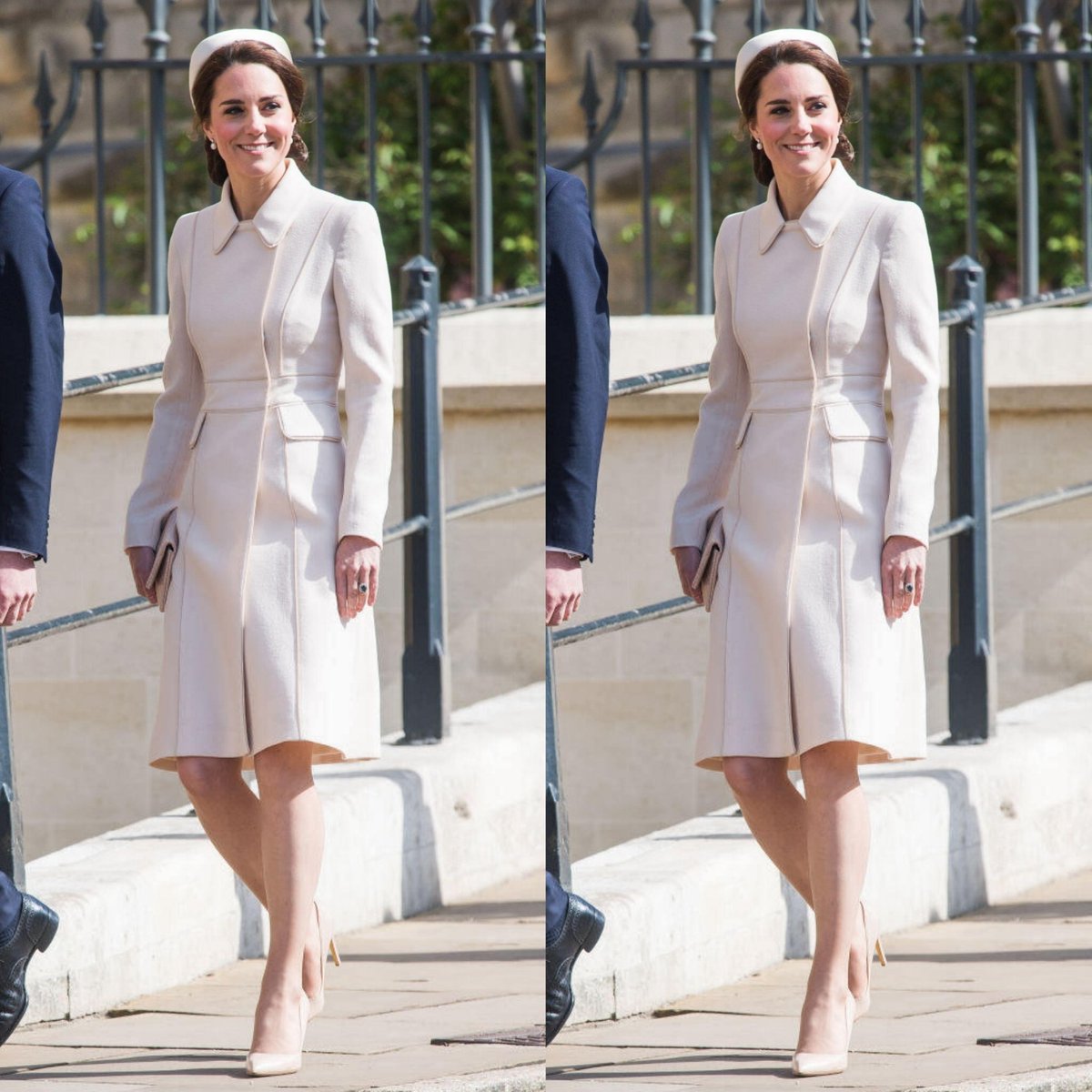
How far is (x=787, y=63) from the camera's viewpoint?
300 cm

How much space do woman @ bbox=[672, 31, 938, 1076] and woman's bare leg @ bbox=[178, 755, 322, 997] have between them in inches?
24.8

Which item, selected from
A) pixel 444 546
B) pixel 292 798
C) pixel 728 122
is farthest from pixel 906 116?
pixel 292 798

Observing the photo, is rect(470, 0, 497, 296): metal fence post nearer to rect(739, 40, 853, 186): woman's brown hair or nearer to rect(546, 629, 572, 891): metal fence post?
rect(739, 40, 853, 186): woman's brown hair

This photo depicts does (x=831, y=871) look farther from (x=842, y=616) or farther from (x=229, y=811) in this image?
(x=229, y=811)

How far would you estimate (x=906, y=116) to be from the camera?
4.58 m

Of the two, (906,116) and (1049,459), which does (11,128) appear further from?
(1049,459)

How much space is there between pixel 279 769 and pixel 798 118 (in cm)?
111

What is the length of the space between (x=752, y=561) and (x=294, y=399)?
2.16 feet

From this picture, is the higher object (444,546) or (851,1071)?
(444,546)

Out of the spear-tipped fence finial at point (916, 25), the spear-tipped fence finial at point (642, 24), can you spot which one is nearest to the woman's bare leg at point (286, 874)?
the spear-tipped fence finial at point (642, 24)

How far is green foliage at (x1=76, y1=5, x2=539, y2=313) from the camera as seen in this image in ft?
11.1

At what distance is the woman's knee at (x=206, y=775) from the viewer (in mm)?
2992

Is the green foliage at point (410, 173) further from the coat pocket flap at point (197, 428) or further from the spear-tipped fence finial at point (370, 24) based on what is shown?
the coat pocket flap at point (197, 428)

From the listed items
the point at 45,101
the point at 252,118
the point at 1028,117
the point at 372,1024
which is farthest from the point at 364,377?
the point at 1028,117
